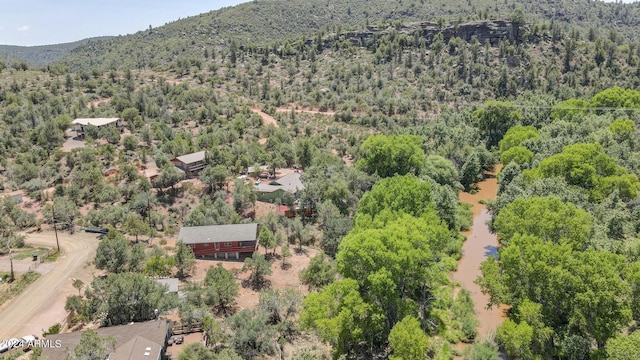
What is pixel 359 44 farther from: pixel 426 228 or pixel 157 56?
pixel 426 228

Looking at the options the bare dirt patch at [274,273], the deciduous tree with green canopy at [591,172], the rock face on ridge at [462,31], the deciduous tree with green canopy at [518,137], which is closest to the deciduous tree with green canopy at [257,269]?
the bare dirt patch at [274,273]

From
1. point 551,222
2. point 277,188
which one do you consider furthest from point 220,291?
point 551,222

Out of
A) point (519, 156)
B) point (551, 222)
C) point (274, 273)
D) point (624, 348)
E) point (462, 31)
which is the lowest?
point (274, 273)

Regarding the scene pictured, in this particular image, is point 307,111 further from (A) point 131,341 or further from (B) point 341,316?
(A) point 131,341

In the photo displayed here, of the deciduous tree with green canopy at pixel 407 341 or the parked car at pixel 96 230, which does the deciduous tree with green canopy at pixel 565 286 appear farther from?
the parked car at pixel 96 230

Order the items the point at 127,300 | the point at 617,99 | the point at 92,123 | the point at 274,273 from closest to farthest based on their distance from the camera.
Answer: the point at 127,300, the point at 274,273, the point at 92,123, the point at 617,99

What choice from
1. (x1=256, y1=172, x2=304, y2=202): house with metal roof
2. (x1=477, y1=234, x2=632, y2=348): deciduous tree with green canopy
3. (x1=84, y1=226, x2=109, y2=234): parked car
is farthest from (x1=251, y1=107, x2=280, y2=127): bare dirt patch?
(x1=477, y1=234, x2=632, y2=348): deciduous tree with green canopy

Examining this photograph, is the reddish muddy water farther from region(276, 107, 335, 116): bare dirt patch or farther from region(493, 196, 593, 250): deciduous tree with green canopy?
region(276, 107, 335, 116): bare dirt patch
